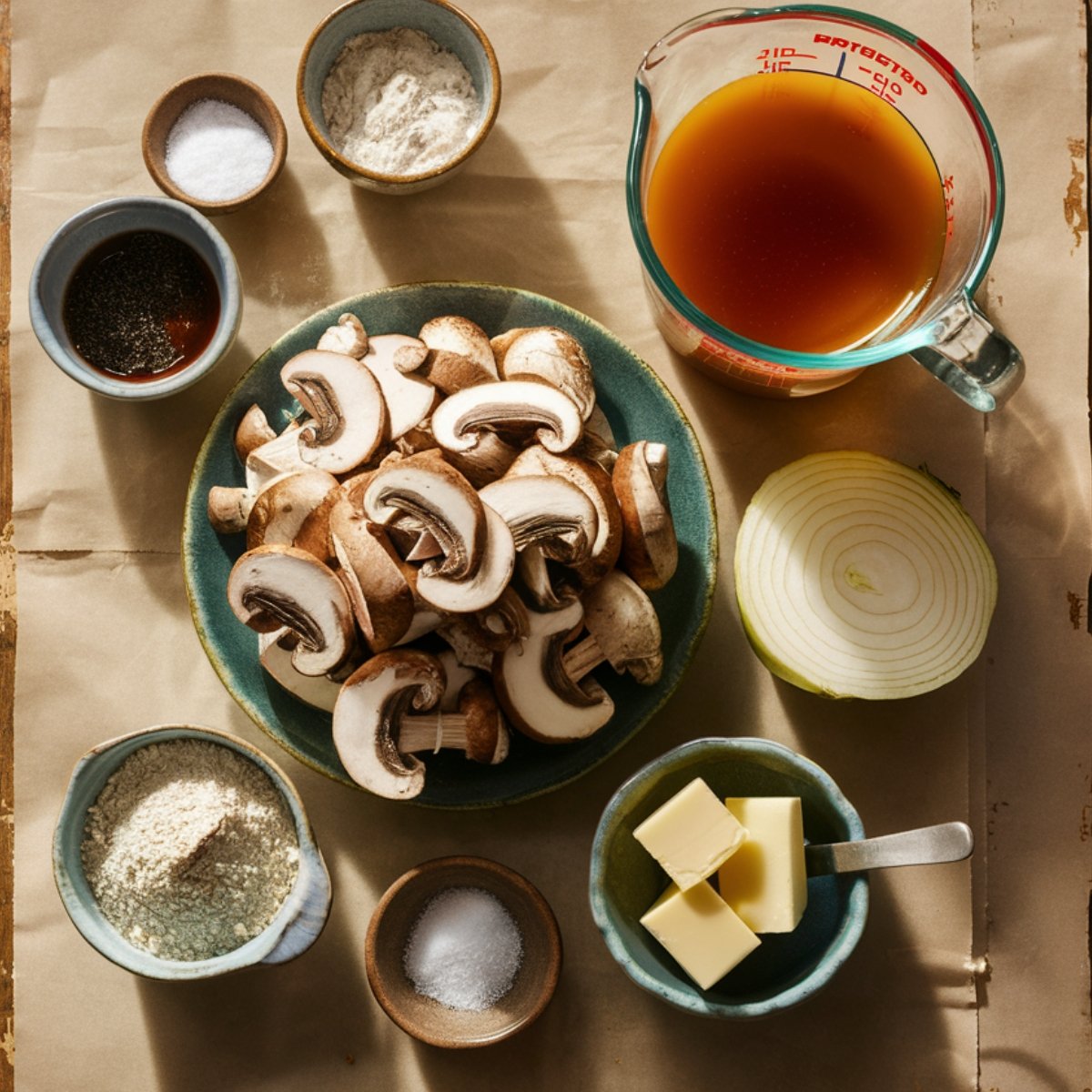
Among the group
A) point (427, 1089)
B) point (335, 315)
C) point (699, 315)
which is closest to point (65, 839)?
point (427, 1089)

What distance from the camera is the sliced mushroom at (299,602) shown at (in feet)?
3.94

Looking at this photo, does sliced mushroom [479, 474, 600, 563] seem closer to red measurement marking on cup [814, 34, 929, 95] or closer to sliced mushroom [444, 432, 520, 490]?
sliced mushroom [444, 432, 520, 490]

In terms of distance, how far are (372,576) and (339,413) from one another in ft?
0.73

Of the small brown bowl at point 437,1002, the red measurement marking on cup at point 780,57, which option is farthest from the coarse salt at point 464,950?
the red measurement marking on cup at point 780,57

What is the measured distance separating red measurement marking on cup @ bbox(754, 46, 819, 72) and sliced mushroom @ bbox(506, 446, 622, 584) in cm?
55

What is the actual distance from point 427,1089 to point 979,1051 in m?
0.73

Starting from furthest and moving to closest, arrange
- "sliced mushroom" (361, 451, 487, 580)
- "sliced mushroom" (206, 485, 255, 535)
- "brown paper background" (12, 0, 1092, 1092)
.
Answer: "brown paper background" (12, 0, 1092, 1092), "sliced mushroom" (206, 485, 255, 535), "sliced mushroom" (361, 451, 487, 580)

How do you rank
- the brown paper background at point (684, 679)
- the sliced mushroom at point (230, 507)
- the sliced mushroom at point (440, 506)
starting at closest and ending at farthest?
the sliced mushroom at point (440, 506) < the sliced mushroom at point (230, 507) < the brown paper background at point (684, 679)

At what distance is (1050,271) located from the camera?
1.56m

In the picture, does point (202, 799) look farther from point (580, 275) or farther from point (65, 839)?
point (580, 275)

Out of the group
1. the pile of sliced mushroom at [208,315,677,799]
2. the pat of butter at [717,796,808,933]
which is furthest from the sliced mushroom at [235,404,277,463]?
the pat of butter at [717,796,808,933]

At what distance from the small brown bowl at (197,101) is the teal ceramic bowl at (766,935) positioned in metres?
0.94

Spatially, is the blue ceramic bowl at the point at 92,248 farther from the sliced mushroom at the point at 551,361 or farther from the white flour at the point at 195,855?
the white flour at the point at 195,855

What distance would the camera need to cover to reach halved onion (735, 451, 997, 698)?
142 cm
